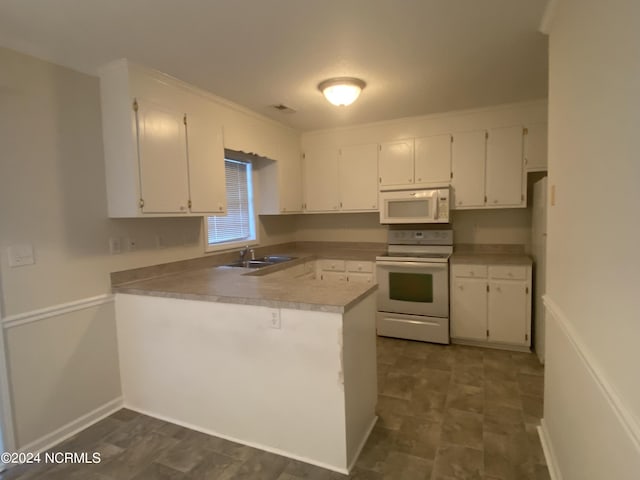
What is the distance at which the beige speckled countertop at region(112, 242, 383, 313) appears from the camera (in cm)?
194

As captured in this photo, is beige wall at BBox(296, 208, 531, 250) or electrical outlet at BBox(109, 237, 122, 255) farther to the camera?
beige wall at BBox(296, 208, 531, 250)

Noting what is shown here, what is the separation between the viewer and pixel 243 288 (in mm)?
2314

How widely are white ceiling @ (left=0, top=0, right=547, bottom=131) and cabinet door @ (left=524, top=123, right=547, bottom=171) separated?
0.56 metres

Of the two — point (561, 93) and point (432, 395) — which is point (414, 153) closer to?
point (561, 93)

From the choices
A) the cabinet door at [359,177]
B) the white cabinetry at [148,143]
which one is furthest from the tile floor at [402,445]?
the cabinet door at [359,177]

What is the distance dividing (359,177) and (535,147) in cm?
181

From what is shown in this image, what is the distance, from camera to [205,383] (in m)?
2.27

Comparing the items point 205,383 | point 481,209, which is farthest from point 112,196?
point 481,209

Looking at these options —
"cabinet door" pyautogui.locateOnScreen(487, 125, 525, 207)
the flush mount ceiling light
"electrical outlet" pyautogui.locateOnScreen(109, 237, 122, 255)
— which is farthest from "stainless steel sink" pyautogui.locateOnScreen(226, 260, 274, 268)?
"cabinet door" pyautogui.locateOnScreen(487, 125, 525, 207)

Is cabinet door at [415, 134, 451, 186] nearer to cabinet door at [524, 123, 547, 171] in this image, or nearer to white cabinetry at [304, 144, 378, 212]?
white cabinetry at [304, 144, 378, 212]

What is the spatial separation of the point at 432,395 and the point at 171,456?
72.1 inches

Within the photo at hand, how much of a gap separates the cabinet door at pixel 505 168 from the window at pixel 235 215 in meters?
2.62

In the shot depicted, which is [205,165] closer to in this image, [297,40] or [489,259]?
[297,40]

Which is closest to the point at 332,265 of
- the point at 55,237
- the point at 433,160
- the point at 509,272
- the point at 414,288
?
the point at 414,288
